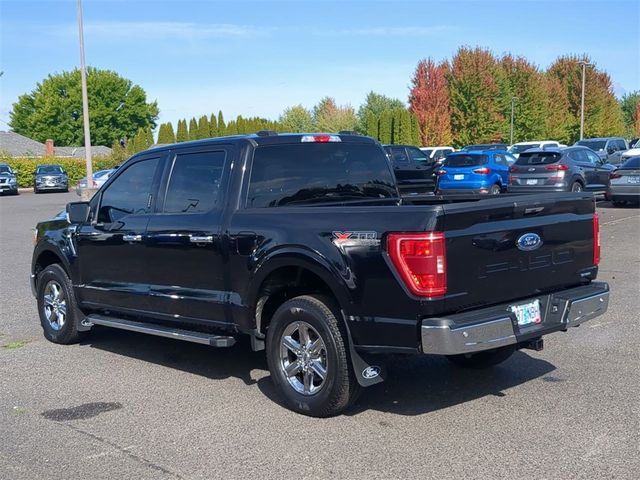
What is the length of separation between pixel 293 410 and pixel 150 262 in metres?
1.98

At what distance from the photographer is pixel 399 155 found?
25016 mm

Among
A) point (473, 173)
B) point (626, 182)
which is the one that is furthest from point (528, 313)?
point (473, 173)

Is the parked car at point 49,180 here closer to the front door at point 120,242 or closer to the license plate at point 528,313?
the front door at point 120,242

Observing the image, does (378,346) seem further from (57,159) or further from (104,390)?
(57,159)

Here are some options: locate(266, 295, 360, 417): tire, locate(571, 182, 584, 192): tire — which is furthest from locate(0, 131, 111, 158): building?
locate(266, 295, 360, 417): tire

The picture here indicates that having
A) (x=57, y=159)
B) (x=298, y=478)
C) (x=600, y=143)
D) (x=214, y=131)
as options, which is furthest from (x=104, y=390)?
(x=214, y=131)

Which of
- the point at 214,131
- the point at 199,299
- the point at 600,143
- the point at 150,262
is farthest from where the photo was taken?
the point at 214,131

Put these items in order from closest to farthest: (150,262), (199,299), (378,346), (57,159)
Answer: (378,346), (199,299), (150,262), (57,159)

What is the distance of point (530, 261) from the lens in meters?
5.41

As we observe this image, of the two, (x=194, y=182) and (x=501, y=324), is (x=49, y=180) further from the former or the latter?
(x=501, y=324)

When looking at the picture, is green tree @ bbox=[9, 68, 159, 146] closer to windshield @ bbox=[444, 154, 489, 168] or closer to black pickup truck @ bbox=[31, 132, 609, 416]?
windshield @ bbox=[444, 154, 489, 168]

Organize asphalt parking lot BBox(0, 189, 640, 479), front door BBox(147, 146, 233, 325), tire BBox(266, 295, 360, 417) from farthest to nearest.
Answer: front door BBox(147, 146, 233, 325), tire BBox(266, 295, 360, 417), asphalt parking lot BBox(0, 189, 640, 479)

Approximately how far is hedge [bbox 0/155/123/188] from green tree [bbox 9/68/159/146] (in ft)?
143

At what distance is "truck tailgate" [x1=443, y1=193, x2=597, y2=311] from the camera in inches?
195
